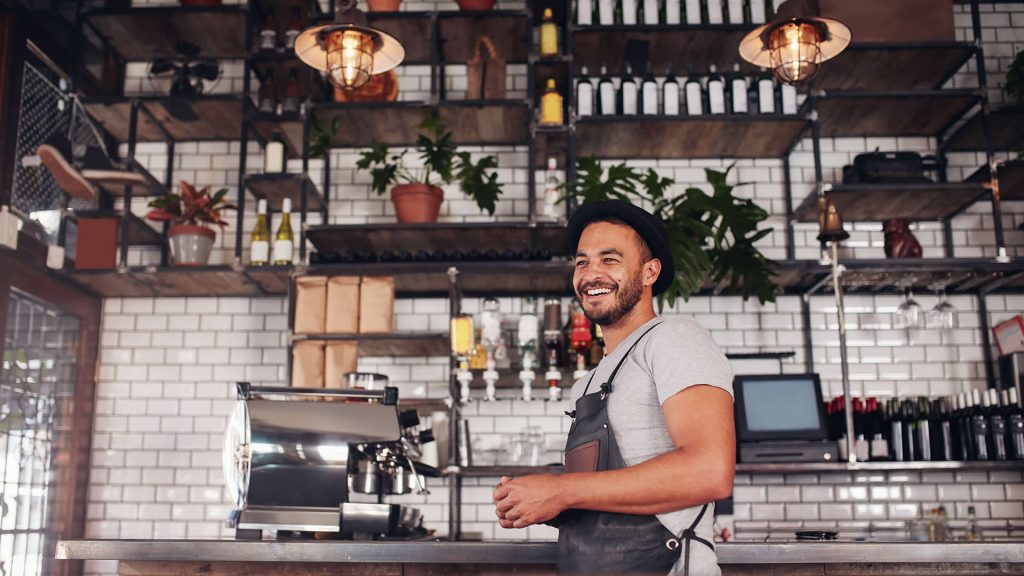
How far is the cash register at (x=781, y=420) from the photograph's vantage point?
4.72 metres

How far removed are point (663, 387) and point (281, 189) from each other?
3750mm

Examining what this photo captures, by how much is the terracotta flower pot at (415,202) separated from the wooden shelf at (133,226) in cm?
137

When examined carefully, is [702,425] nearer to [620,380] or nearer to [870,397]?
[620,380]

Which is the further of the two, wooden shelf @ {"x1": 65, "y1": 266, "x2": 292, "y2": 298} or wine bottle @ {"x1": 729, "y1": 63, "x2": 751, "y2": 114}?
wine bottle @ {"x1": 729, "y1": 63, "x2": 751, "y2": 114}

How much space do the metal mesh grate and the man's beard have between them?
3526mm

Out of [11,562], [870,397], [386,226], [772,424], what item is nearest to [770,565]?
[772,424]

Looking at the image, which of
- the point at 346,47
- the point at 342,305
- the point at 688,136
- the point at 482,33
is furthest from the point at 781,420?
the point at 346,47

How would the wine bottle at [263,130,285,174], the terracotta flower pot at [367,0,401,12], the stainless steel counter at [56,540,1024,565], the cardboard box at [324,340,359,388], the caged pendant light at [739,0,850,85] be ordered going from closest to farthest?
the stainless steel counter at [56,540,1024,565]
the caged pendant light at [739,0,850,85]
the cardboard box at [324,340,359,388]
the wine bottle at [263,130,285,174]
the terracotta flower pot at [367,0,401,12]

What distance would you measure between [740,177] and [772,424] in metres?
1.52

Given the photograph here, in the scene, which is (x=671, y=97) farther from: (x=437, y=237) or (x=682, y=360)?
(x=682, y=360)

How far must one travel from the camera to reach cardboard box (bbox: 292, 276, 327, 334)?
490 cm

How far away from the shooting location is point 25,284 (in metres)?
4.72

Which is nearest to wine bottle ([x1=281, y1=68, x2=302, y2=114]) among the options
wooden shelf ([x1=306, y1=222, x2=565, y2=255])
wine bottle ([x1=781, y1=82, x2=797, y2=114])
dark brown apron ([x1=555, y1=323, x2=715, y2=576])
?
wooden shelf ([x1=306, y1=222, x2=565, y2=255])

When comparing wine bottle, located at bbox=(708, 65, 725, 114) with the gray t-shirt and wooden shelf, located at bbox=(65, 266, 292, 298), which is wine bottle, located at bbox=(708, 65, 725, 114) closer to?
wooden shelf, located at bbox=(65, 266, 292, 298)
